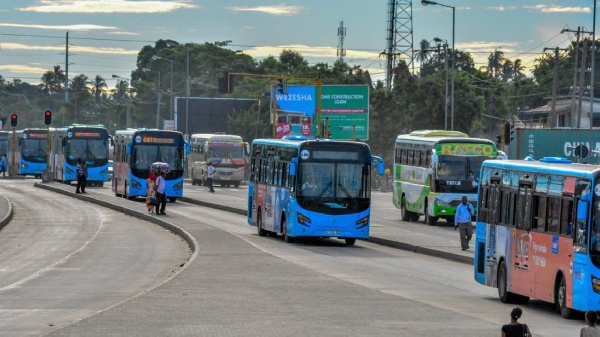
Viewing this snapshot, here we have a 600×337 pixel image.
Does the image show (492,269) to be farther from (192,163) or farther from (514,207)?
(192,163)

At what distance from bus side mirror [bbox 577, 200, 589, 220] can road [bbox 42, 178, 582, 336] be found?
1.61 meters

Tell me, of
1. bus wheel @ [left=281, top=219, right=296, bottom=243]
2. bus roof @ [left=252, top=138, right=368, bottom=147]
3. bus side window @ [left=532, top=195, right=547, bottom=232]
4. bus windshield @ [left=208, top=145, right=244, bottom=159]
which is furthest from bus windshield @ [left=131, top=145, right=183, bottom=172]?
bus side window @ [left=532, top=195, right=547, bottom=232]

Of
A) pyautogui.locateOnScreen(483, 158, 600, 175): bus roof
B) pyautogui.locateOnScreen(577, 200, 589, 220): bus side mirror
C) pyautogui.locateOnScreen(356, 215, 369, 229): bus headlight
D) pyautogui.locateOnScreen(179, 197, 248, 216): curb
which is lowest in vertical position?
pyautogui.locateOnScreen(179, 197, 248, 216): curb

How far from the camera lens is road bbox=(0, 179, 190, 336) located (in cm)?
1997

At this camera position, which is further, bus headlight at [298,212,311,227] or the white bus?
the white bus

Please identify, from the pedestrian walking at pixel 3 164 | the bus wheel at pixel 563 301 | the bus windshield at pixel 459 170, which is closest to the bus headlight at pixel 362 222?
the bus windshield at pixel 459 170

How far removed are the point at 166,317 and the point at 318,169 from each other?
18.3m

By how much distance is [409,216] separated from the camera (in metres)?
51.3

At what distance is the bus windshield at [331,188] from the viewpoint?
3562 centimetres

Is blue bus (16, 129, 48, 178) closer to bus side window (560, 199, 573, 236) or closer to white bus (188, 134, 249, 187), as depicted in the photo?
white bus (188, 134, 249, 187)

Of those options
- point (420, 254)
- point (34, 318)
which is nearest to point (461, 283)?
point (420, 254)

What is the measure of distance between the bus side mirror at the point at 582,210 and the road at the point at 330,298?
1615mm

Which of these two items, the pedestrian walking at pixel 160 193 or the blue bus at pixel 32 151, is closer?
the pedestrian walking at pixel 160 193

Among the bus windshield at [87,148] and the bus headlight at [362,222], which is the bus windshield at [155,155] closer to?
the bus windshield at [87,148]
